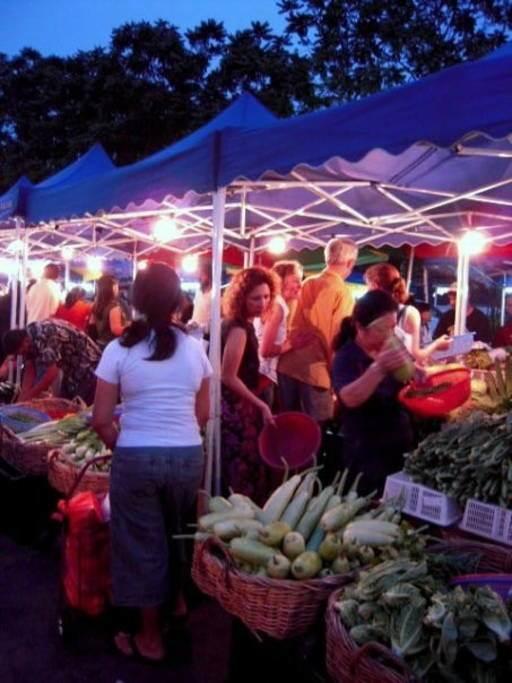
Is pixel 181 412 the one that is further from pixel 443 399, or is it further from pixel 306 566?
pixel 443 399

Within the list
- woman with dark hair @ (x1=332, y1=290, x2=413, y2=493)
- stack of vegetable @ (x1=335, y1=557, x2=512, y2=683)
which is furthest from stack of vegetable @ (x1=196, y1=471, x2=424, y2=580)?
woman with dark hair @ (x1=332, y1=290, x2=413, y2=493)

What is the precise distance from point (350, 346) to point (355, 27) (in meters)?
18.5

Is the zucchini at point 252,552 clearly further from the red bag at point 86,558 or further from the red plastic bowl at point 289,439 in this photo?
the red plastic bowl at point 289,439

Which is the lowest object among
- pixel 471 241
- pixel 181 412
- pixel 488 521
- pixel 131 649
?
pixel 131 649

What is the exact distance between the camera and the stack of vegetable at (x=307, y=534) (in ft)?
7.84

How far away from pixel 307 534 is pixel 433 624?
81cm

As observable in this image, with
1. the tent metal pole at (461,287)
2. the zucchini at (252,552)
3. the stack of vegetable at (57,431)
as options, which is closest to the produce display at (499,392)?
the zucchini at (252,552)

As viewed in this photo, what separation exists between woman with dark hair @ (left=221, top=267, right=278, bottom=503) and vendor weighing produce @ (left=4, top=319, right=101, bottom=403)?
63.9 inches

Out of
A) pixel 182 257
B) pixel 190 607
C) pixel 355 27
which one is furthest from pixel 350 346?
pixel 355 27

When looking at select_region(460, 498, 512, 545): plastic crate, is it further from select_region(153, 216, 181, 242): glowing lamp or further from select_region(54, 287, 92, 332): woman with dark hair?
select_region(54, 287, 92, 332): woman with dark hair

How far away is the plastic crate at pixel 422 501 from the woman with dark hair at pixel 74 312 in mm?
6254

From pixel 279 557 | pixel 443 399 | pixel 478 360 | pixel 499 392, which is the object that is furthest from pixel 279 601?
pixel 478 360

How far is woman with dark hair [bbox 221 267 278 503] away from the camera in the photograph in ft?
13.4

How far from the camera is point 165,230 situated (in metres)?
8.14
